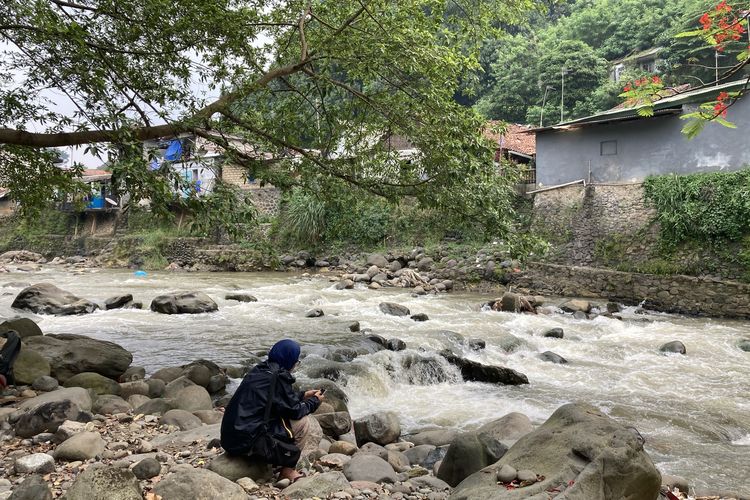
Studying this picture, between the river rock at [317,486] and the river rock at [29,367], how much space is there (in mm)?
4538

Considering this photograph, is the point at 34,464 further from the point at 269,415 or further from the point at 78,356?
the point at 78,356

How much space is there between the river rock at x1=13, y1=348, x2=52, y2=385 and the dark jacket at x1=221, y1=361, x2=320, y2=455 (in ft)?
13.3

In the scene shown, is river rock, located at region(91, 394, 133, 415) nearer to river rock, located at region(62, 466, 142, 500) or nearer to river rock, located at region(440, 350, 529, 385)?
river rock, located at region(62, 466, 142, 500)

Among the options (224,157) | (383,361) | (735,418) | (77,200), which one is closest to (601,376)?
(735,418)

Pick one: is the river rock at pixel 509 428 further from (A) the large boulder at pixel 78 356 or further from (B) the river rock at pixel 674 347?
(B) the river rock at pixel 674 347

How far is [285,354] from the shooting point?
172 inches

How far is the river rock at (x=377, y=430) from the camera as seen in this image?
5.96 metres

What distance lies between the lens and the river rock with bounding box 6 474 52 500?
3.62 meters

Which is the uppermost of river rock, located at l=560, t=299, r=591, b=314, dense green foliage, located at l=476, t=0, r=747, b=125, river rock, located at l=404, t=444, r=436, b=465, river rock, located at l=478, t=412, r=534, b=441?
dense green foliage, located at l=476, t=0, r=747, b=125

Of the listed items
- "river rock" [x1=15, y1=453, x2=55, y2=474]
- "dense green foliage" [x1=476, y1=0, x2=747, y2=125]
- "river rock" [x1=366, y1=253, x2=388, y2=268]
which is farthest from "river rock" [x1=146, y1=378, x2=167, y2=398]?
"dense green foliage" [x1=476, y1=0, x2=747, y2=125]

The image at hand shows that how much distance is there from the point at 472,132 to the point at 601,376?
14.6 feet

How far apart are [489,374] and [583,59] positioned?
27.7m

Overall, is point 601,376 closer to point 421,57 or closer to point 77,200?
point 421,57

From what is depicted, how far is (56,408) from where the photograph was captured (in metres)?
5.61
